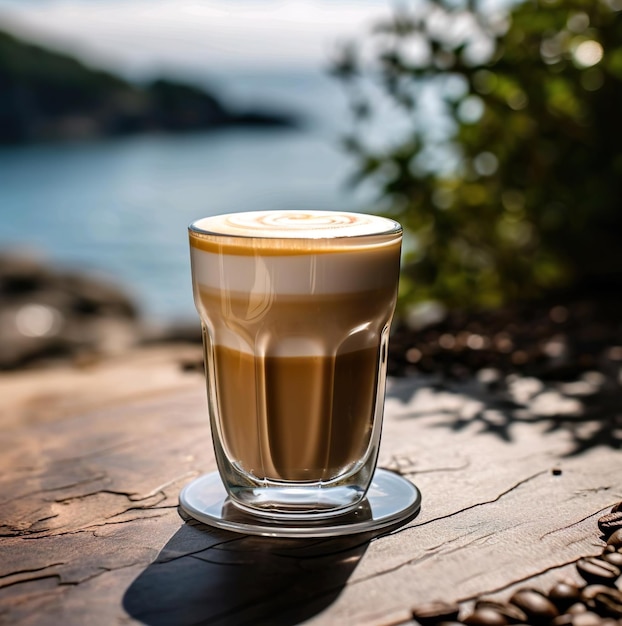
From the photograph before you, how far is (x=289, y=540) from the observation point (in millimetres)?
1389

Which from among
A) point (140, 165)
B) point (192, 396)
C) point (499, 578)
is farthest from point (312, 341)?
point (140, 165)

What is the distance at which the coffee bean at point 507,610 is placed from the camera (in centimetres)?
116

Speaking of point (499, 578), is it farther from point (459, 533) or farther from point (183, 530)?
point (183, 530)

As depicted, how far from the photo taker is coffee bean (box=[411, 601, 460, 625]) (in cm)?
115

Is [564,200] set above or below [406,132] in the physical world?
below

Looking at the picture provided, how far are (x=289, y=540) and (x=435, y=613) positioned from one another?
0.31 metres

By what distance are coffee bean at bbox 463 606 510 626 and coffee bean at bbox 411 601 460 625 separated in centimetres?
2

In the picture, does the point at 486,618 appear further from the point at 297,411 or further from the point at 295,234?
the point at 295,234

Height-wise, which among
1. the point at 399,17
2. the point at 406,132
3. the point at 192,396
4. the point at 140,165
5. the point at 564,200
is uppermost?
the point at 399,17

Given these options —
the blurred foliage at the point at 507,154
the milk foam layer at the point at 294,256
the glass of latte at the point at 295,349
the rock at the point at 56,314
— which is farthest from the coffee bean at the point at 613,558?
the rock at the point at 56,314

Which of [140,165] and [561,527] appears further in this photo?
[140,165]

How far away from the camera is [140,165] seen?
1480 cm

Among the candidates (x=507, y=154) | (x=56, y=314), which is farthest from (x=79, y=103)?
(x=507, y=154)

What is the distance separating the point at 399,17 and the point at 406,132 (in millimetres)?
476
